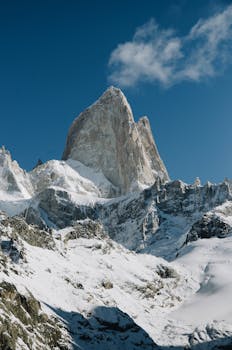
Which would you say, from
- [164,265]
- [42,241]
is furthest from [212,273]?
[42,241]

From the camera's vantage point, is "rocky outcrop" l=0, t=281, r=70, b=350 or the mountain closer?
"rocky outcrop" l=0, t=281, r=70, b=350

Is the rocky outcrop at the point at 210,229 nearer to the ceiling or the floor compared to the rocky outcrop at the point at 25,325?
nearer to the ceiling

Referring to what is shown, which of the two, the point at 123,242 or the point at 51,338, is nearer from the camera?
the point at 51,338

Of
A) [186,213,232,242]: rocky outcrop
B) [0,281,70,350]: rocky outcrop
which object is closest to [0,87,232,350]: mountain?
[0,281,70,350]: rocky outcrop

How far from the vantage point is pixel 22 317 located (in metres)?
67.8

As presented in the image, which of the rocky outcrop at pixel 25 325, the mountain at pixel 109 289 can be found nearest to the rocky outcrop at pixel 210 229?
the mountain at pixel 109 289

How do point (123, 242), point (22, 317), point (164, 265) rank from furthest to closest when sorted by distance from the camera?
point (123, 242), point (164, 265), point (22, 317)

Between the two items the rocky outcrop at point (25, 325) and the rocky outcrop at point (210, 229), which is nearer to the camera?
the rocky outcrop at point (25, 325)

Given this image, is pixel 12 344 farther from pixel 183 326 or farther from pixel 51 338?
pixel 183 326

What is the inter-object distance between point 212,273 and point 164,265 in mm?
8310

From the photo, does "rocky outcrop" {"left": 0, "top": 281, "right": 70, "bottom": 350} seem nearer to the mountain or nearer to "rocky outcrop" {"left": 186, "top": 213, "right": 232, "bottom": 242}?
the mountain

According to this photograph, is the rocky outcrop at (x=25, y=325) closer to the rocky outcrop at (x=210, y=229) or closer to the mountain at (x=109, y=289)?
the mountain at (x=109, y=289)

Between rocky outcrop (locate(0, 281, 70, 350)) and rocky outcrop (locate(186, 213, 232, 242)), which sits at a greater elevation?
rocky outcrop (locate(186, 213, 232, 242))

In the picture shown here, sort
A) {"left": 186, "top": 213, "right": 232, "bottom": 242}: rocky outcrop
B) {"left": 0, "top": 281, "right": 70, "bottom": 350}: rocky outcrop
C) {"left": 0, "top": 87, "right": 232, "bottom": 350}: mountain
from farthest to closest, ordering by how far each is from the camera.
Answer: {"left": 186, "top": 213, "right": 232, "bottom": 242}: rocky outcrop
{"left": 0, "top": 87, "right": 232, "bottom": 350}: mountain
{"left": 0, "top": 281, "right": 70, "bottom": 350}: rocky outcrop
